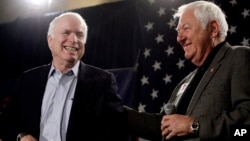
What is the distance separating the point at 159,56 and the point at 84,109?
1.99 m

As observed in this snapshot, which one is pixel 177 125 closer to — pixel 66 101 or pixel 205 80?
pixel 205 80

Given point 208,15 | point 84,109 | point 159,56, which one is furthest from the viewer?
point 159,56

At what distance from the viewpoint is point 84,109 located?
1.84 m

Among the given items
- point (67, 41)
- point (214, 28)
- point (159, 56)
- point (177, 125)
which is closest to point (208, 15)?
point (214, 28)

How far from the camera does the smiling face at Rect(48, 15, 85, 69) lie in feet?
6.59

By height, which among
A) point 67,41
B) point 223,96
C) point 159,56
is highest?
point 159,56

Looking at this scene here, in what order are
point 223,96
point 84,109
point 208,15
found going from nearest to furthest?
point 223,96
point 84,109
point 208,15

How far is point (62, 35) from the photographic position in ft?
6.71

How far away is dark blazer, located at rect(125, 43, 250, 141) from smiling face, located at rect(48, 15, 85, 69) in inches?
26.6

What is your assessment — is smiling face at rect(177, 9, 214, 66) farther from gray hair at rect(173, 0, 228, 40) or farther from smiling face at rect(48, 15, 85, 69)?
smiling face at rect(48, 15, 85, 69)

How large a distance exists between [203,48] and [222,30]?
14 cm

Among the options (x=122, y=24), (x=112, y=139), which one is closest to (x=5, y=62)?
(x=122, y=24)

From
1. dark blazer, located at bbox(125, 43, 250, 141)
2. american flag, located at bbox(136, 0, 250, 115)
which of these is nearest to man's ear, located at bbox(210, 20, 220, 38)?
dark blazer, located at bbox(125, 43, 250, 141)

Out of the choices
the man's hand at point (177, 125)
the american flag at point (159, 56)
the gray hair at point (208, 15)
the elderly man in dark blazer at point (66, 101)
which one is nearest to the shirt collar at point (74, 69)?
the elderly man in dark blazer at point (66, 101)
